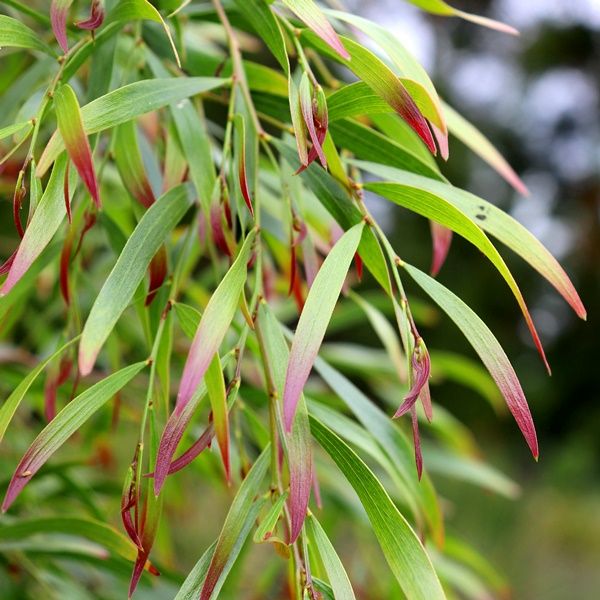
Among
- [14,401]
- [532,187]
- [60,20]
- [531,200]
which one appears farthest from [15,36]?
[532,187]

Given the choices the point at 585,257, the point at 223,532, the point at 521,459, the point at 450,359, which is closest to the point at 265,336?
the point at 223,532

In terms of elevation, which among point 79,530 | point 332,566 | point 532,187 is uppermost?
point 332,566

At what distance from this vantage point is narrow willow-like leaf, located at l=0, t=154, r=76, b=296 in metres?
0.28

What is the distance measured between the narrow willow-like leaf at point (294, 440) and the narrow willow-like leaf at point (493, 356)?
0.21 ft

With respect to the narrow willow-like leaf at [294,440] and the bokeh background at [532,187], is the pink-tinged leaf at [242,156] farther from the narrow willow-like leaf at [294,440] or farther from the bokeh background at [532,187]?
the bokeh background at [532,187]

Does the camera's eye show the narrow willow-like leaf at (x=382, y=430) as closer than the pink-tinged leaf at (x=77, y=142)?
No

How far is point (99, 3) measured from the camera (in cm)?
34

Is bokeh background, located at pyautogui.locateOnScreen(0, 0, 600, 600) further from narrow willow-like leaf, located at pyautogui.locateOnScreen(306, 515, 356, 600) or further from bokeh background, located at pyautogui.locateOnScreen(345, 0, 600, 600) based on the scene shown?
narrow willow-like leaf, located at pyautogui.locateOnScreen(306, 515, 356, 600)

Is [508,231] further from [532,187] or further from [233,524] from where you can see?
[532,187]

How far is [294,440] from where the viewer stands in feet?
0.99

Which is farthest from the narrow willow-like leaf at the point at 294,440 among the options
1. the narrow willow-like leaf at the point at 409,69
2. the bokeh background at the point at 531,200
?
the bokeh background at the point at 531,200

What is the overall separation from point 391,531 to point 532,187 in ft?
14.1

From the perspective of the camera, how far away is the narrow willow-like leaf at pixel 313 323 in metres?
0.26

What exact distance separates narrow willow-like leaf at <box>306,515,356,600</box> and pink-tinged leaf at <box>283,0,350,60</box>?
0.57ft
